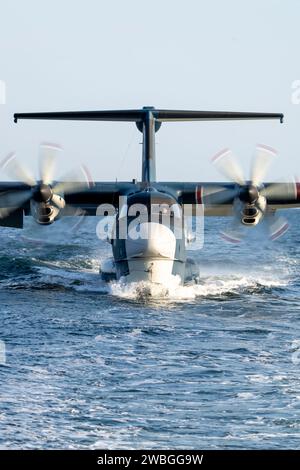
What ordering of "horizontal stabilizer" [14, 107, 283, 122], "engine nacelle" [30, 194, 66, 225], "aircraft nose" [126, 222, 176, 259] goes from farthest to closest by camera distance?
"horizontal stabilizer" [14, 107, 283, 122] < "engine nacelle" [30, 194, 66, 225] < "aircraft nose" [126, 222, 176, 259]

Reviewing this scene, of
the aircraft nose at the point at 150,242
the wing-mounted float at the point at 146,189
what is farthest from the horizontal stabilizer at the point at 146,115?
the aircraft nose at the point at 150,242

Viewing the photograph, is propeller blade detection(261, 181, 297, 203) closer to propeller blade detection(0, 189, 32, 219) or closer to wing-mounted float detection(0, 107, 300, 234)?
wing-mounted float detection(0, 107, 300, 234)

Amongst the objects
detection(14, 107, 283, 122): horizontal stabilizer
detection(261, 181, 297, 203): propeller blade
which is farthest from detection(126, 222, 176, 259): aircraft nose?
detection(14, 107, 283, 122): horizontal stabilizer

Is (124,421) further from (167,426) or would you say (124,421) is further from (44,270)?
(44,270)

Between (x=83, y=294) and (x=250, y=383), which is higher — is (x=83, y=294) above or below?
above

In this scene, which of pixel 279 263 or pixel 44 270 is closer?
pixel 44 270

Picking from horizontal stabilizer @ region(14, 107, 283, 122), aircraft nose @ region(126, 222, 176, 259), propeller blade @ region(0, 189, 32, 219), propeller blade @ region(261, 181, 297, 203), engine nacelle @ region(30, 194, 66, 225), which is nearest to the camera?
aircraft nose @ region(126, 222, 176, 259)

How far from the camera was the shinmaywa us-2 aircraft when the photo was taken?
34.4 metres

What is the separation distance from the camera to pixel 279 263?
53.0m

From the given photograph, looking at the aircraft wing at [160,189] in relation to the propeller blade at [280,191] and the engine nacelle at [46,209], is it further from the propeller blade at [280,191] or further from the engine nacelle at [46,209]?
the engine nacelle at [46,209]

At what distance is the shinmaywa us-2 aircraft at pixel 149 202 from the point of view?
3444 centimetres

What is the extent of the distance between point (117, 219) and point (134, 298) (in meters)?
3.74

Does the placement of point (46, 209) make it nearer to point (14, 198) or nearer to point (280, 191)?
point (14, 198)
